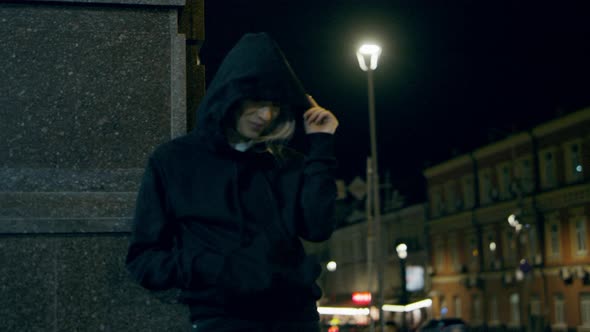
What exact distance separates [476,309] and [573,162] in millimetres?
16134

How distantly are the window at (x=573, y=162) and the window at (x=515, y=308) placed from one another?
338 inches

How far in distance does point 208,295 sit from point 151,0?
176 cm

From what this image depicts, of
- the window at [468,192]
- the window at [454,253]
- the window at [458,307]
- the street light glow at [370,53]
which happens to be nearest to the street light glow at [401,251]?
the street light glow at [370,53]

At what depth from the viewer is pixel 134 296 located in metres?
3.76

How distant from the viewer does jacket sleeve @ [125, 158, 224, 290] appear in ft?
9.25

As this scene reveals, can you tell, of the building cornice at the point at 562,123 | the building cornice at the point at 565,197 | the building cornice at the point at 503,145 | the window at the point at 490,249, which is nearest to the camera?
the building cornice at the point at 562,123

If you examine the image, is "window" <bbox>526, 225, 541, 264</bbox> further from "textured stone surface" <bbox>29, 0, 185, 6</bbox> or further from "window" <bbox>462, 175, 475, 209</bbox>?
"textured stone surface" <bbox>29, 0, 185, 6</bbox>

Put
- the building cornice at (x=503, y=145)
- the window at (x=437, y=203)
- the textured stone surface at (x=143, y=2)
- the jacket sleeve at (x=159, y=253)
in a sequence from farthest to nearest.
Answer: the window at (x=437, y=203), the building cornice at (x=503, y=145), the textured stone surface at (x=143, y=2), the jacket sleeve at (x=159, y=253)

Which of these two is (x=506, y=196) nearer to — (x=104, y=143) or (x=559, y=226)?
(x=559, y=226)

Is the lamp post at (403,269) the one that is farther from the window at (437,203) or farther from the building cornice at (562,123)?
the window at (437,203)

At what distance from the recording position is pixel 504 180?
62.8m

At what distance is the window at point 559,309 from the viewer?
174ft

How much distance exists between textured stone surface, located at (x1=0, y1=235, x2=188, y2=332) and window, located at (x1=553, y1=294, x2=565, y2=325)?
5176cm

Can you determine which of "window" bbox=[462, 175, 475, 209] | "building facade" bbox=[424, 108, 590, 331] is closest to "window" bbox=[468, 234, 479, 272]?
"building facade" bbox=[424, 108, 590, 331]
